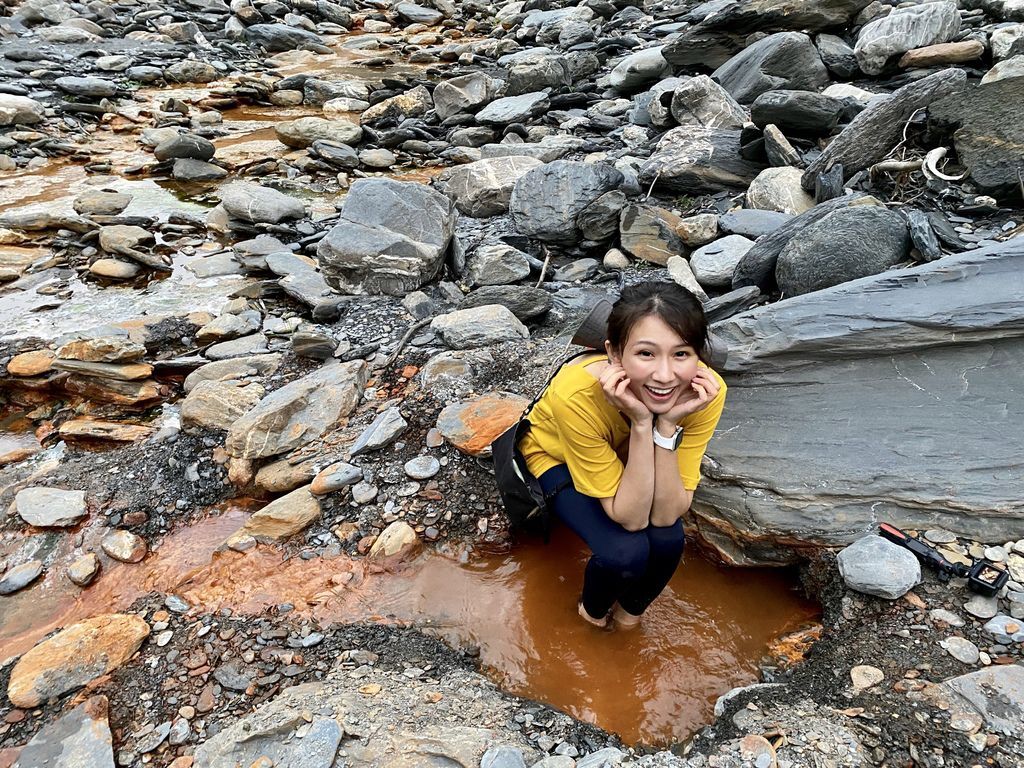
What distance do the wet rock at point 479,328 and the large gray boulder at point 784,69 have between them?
17.3ft

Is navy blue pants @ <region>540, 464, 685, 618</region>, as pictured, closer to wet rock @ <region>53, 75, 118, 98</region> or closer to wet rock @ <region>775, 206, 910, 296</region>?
wet rock @ <region>775, 206, 910, 296</region>

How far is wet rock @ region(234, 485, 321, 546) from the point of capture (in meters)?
3.54

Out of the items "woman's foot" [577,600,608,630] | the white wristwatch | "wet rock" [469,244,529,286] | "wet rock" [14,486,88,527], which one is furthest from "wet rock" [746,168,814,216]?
"wet rock" [14,486,88,527]

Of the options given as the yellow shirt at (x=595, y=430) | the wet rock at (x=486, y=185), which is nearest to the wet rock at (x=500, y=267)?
the wet rock at (x=486, y=185)

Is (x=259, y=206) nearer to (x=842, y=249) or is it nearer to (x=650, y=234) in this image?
(x=650, y=234)

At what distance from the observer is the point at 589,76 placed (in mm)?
11523

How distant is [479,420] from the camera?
12.7 ft

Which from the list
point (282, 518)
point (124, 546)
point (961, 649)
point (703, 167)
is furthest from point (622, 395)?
point (703, 167)

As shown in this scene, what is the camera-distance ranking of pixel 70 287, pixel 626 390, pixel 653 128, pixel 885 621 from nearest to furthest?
pixel 626 390 < pixel 885 621 < pixel 70 287 < pixel 653 128

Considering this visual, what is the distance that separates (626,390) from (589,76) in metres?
10.6

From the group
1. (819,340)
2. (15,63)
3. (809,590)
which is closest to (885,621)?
(809,590)

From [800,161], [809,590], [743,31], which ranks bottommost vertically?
[809,590]

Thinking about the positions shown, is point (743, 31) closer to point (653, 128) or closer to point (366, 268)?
point (653, 128)

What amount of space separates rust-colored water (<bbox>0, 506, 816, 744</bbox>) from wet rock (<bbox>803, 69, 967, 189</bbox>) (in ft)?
11.9
